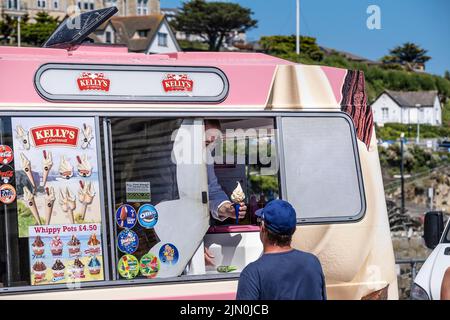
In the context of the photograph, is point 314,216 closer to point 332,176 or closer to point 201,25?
point 332,176

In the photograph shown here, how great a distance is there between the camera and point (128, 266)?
21.1 ft

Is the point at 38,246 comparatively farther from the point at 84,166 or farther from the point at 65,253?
the point at 84,166

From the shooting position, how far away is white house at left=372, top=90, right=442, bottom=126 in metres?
127

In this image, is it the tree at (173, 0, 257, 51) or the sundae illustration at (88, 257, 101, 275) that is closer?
the sundae illustration at (88, 257, 101, 275)

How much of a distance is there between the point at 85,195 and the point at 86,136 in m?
0.45

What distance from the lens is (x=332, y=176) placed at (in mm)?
7098

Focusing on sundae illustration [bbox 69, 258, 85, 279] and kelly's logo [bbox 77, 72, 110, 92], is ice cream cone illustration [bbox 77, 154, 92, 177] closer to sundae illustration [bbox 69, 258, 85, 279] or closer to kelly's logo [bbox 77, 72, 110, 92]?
kelly's logo [bbox 77, 72, 110, 92]

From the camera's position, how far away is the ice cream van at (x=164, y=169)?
244 inches

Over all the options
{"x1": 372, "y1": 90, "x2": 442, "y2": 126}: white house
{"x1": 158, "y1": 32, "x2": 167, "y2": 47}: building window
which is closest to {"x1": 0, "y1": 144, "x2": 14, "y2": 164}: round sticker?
A: {"x1": 158, "y1": 32, "x2": 167, "y2": 47}: building window

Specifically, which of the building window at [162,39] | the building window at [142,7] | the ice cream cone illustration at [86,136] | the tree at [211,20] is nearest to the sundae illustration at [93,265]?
the ice cream cone illustration at [86,136]

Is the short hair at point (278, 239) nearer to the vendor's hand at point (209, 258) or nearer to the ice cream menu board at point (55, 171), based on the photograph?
the ice cream menu board at point (55, 171)

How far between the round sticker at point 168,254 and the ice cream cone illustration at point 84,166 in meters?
0.84

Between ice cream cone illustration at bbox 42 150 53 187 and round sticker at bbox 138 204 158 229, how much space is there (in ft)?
2.54
